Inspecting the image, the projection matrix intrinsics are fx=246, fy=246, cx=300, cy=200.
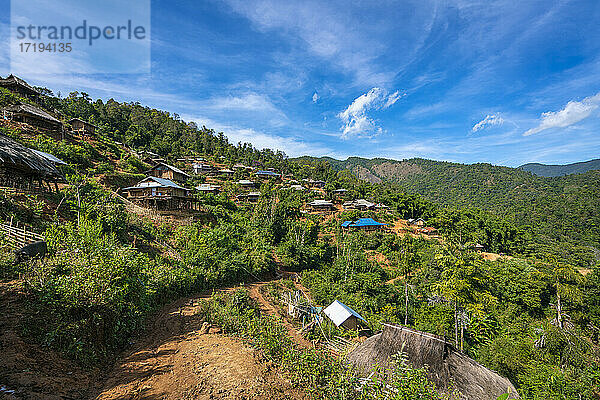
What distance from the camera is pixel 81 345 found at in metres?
4.98

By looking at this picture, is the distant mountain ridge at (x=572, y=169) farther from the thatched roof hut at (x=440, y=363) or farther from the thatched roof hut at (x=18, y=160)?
the thatched roof hut at (x=18, y=160)

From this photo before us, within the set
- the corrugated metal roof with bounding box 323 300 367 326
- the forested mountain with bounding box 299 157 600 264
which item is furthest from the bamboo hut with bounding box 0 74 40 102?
the forested mountain with bounding box 299 157 600 264

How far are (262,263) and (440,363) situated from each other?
13.5 m

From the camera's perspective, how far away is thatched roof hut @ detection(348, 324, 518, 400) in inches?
256

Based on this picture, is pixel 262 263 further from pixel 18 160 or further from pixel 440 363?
pixel 18 160

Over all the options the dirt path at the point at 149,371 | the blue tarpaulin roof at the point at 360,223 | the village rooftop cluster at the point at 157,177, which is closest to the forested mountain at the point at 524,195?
the blue tarpaulin roof at the point at 360,223

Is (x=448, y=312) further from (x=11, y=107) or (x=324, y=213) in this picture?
(x=11, y=107)

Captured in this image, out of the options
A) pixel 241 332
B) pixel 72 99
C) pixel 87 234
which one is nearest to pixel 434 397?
pixel 241 332

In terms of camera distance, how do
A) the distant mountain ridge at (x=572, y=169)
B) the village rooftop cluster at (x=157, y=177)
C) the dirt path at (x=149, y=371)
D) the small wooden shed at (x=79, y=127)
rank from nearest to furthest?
1. the dirt path at (x=149, y=371)
2. the village rooftop cluster at (x=157, y=177)
3. the small wooden shed at (x=79, y=127)
4. the distant mountain ridge at (x=572, y=169)

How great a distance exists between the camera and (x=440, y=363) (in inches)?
263

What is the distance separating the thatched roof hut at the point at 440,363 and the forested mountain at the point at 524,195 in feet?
189

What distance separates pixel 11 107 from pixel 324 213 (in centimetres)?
3938

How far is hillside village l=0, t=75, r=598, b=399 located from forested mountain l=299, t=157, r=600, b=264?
29.7 metres

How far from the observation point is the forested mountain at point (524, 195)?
5703 centimetres
